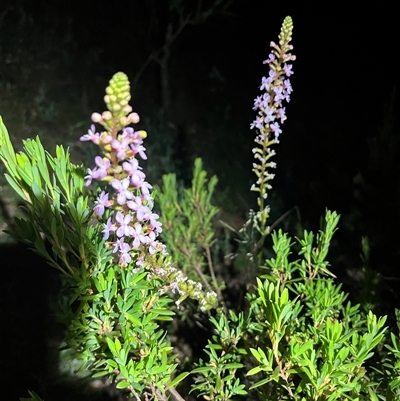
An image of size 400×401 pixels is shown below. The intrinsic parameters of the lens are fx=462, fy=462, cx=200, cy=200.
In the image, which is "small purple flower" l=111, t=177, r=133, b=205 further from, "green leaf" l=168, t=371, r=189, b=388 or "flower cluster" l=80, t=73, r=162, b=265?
"green leaf" l=168, t=371, r=189, b=388

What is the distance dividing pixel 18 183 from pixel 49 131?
2.76 feet

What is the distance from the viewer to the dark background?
1.08 meters

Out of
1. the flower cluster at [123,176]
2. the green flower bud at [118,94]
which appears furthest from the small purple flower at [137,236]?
the green flower bud at [118,94]

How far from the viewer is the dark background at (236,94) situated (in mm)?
1084

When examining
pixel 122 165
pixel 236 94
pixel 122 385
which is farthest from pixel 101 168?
pixel 236 94

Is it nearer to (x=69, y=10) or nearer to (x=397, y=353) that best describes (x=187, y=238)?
(x=397, y=353)

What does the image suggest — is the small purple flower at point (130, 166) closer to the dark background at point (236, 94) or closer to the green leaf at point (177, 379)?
the green leaf at point (177, 379)

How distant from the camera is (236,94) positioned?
4.85 feet

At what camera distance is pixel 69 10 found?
4.34 feet

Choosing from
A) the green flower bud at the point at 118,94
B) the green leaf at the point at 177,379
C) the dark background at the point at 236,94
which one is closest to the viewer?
the green flower bud at the point at 118,94

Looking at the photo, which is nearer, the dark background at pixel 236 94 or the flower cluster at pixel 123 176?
the flower cluster at pixel 123 176

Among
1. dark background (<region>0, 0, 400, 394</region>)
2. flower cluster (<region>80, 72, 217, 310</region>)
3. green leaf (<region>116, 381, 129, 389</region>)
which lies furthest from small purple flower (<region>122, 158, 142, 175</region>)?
dark background (<region>0, 0, 400, 394</region>)

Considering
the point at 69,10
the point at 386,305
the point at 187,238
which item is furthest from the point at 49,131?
the point at 386,305

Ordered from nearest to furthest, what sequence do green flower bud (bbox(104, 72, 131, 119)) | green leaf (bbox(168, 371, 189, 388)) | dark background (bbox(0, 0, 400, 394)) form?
green flower bud (bbox(104, 72, 131, 119)) < green leaf (bbox(168, 371, 189, 388)) < dark background (bbox(0, 0, 400, 394))
